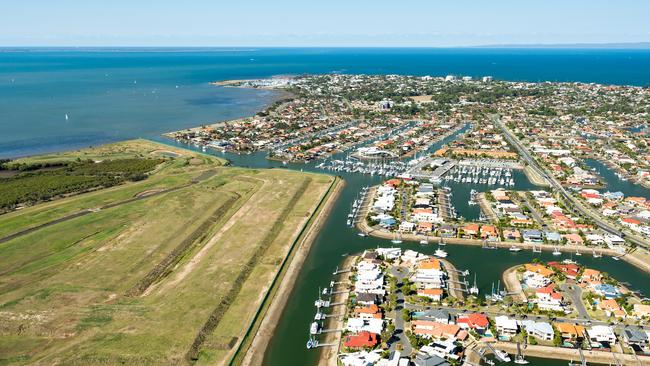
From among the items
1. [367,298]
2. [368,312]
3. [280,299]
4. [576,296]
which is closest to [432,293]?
[367,298]

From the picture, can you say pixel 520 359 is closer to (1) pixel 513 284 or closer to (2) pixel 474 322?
(2) pixel 474 322

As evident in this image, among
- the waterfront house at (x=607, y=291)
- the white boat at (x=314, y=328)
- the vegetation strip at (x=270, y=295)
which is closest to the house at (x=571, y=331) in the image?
the waterfront house at (x=607, y=291)

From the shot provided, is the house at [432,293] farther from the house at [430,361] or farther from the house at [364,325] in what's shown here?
the house at [430,361]

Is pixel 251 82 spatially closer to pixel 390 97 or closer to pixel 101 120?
pixel 390 97

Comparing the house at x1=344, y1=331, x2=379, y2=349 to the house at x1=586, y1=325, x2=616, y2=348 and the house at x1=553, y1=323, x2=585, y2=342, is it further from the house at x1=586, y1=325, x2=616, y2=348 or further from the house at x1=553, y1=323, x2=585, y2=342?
the house at x1=586, y1=325, x2=616, y2=348

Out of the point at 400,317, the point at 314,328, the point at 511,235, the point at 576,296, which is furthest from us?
the point at 511,235

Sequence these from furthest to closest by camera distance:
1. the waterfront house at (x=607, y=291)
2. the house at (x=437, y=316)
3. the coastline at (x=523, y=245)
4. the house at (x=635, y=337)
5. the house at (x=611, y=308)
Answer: the coastline at (x=523, y=245) → the waterfront house at (x=607, y=291) → the house at (x=611, y=308) → the house at (x=437, y=316) → the house at (x=635, y=337)

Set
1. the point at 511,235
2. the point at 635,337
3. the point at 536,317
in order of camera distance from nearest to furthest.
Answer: the point at 635,337 → the point at 536,317 → the point at 511,235
